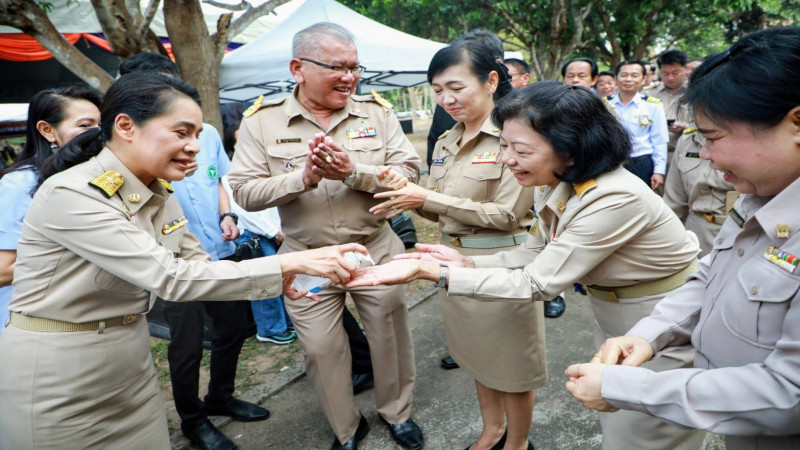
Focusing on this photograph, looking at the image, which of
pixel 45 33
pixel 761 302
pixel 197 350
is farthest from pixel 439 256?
pixel 45 33

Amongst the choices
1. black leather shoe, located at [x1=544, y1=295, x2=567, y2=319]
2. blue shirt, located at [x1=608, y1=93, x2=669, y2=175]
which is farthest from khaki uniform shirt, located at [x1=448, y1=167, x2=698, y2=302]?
blue shirt, located at [x1=608, y1=93, x2=669, y2=175]

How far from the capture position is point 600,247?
172 cm

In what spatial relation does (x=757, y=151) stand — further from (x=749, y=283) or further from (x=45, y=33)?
(x=45, y=33)

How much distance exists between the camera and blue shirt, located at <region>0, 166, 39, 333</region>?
1.94 meters

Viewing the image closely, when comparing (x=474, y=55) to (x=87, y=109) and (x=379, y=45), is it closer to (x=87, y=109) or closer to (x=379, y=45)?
(x=87, y=109)

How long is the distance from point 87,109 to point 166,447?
159cm

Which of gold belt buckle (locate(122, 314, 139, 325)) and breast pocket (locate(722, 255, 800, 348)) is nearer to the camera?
breast pocket (locate(722, 255, 800, 348))

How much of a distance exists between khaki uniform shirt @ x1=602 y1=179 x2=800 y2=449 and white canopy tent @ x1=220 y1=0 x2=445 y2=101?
618 cm

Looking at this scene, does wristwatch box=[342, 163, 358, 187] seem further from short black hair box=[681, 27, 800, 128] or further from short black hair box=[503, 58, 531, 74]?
short black hair box=[503, 58, 531, 74]

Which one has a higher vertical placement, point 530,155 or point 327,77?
point 327,77

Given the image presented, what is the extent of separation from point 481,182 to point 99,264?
1711mm

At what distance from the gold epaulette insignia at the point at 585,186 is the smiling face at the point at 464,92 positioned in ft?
2.88

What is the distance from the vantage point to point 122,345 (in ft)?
5.86

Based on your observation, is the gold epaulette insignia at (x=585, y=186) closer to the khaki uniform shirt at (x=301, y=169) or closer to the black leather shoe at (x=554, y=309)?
the khaki uniform shirt at (x=301, y=169)
